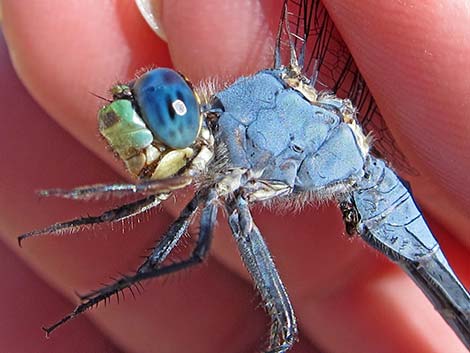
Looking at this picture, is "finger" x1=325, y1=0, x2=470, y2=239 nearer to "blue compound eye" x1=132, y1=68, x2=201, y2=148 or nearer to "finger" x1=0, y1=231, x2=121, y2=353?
"blue compound eye" x1=132, y1=68, x2=201, y2=148

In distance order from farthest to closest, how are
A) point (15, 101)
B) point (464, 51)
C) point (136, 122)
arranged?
point (15, 101), point (464, 51), point (136, 122)

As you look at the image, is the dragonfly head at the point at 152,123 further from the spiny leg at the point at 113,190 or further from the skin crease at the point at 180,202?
the skin crease at the point at 180,202

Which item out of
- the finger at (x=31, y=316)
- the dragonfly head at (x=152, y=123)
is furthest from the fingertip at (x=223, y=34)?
the finger at (x=31, y=316)

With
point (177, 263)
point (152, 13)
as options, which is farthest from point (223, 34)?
point (177, 263)

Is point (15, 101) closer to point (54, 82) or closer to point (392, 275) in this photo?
point (54, 82)

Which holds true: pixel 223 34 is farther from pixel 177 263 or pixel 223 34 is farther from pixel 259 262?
pixel 177 263

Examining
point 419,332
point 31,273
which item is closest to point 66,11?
point 31,273

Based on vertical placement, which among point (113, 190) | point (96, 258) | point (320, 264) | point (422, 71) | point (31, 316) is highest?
point (422, 71)
